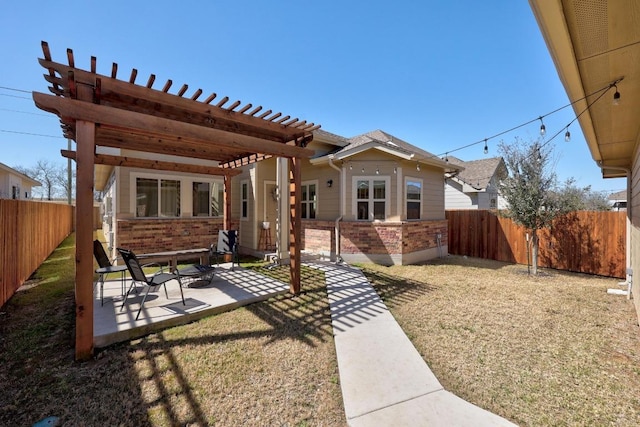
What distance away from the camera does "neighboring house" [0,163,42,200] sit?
15575 millimetres

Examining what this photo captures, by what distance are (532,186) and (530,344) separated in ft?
20.1

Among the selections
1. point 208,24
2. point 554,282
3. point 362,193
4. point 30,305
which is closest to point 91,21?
point 208,24

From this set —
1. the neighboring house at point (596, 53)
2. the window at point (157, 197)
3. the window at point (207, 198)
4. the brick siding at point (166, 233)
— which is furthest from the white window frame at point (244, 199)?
the neighboring house at point (596, 53)

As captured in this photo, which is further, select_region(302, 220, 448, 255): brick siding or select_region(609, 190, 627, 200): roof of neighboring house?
select_region(609, 190, 627, 200): roof of neighboring house

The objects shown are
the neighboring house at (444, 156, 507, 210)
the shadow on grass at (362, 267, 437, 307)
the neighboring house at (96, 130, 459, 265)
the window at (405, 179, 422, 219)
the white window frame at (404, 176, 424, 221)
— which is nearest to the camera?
the shadow on grass at (362, 267, 437, 307)

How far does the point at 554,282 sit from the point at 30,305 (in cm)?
1202

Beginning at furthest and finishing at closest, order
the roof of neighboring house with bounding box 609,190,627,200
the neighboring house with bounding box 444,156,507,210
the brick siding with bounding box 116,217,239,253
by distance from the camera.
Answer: the roof of neighboring house with bounding box 609,190,627,200 → the neighboring house with bounding box 444,156,507,210 → the brick siding with bounding box 116,217,239,253

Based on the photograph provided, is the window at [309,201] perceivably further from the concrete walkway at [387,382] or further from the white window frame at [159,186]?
the concrete walkway at [387,382]

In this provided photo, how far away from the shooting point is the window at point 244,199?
10.6 metres

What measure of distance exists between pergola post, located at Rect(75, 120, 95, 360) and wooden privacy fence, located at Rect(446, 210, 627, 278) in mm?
11838

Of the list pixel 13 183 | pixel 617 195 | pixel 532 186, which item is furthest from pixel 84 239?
Result: pixel 617 195

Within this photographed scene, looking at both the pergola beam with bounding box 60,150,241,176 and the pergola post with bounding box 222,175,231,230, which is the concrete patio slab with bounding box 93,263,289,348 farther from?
the pergola beam with bounding box 60,150,241,176

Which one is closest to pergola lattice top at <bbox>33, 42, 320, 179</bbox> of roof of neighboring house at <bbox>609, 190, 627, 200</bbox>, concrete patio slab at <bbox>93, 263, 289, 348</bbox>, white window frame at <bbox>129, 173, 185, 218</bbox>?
white window frame at <bbox>129, 173, 185, 218</bbox>

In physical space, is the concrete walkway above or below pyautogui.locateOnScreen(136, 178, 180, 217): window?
below
